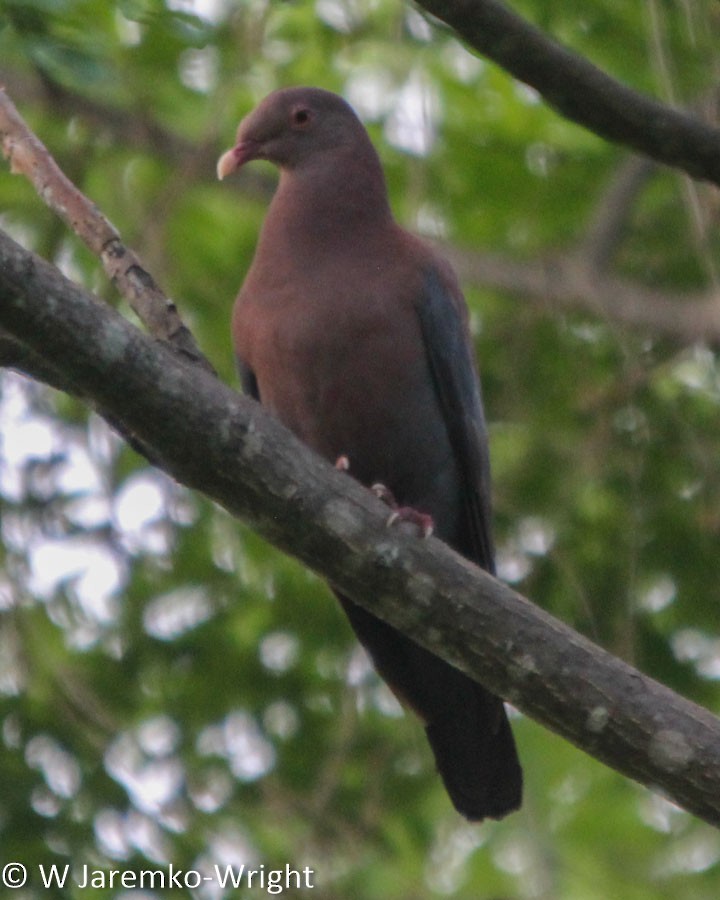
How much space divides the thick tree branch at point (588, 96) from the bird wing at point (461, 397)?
0.90 metres

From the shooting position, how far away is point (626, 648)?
18.1 feet

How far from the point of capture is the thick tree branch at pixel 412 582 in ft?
10.5

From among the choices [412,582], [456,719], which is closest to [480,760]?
[456,719]

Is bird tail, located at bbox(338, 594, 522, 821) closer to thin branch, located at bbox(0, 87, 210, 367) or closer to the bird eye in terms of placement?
thin branch, located at bbox(0, 87, 210, 367)

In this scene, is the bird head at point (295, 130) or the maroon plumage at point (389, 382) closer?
the maroon plumage at point (389, 382)

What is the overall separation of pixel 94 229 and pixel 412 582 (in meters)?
1.22

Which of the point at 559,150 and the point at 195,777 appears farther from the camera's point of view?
the point at 559,150

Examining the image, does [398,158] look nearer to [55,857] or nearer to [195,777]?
[195,777]

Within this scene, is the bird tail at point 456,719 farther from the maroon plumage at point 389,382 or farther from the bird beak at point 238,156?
the bird beak at point 238,156

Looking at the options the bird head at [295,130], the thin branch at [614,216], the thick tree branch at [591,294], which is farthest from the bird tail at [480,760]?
the thin branch at [614,216]

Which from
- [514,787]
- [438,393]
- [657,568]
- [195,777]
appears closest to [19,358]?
[438,393]

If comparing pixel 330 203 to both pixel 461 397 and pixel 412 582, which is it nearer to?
pixel 461 397

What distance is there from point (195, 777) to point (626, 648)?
1605 mm

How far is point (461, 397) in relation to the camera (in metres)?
4.70
